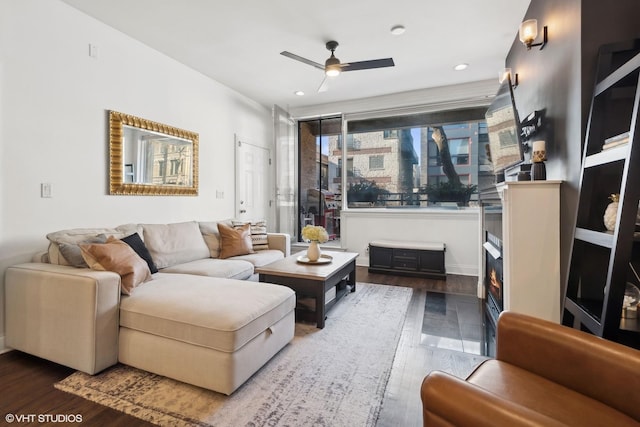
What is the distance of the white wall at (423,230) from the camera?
450cm

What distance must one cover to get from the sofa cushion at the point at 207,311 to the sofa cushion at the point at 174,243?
2.67 feet

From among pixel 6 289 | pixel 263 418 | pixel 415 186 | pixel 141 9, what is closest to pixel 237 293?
pixel 263 418

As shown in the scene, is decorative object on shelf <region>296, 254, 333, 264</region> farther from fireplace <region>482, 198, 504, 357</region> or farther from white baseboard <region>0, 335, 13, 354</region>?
white baseboard <region>0, 335, 13, 354</region>

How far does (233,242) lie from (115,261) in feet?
5.23

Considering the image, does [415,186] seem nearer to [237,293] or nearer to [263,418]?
[237,293]

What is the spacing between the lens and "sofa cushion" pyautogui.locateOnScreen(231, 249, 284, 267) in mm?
3434

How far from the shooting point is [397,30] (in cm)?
303

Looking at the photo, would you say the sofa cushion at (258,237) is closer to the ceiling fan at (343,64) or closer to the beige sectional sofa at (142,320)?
the beige sectional sofa at (142,320)

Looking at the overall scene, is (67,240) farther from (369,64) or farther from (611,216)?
(611,216)

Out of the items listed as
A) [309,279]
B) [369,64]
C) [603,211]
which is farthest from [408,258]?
[603,211]

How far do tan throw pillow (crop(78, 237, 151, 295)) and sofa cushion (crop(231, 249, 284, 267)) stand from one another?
134cm

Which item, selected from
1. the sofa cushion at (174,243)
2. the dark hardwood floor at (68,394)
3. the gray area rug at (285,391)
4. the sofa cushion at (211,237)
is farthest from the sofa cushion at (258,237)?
the dark hardwood floor at (68,394)

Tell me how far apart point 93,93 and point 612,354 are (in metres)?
3.90

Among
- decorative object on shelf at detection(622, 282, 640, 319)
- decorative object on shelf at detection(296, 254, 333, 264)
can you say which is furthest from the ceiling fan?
decorative object on shelf at detection(622, 282, 640, 319)
